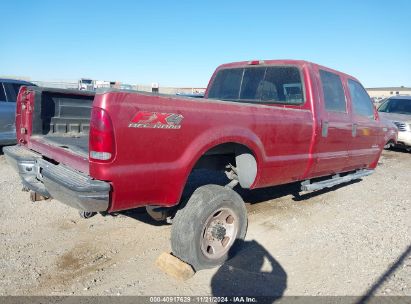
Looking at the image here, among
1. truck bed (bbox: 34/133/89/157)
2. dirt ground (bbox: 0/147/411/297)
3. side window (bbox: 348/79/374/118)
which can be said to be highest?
side window (bbox: 348/79/374/118)

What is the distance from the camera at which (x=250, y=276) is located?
309cm

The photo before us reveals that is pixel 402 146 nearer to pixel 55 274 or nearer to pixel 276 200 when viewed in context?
pixel 276 200

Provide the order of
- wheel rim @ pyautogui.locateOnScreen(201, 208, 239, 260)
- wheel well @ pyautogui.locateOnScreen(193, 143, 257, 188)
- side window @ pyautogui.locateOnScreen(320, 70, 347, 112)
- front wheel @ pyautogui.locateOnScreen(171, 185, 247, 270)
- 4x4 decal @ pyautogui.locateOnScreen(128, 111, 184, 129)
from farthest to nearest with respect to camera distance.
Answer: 1. side window @ pyautogui.locateOnScreen(320, 70, 347, 112)
2. wheel well @ pyautogui.locateOnScreen(193, 143, 257, 188)
3. wheel rim @ pyautogui.locateOnScreen(201, 208, 239, 260)
4. front wheel @ pyautogui.locateOnScreen(171, 185, 247, 270)
5. 4x4 decal @ pyautogui.locateOnScreen(128, 111, 184, 129)

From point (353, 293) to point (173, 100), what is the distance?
2.29 meters

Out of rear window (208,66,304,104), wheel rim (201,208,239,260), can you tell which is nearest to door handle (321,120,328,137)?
rear window (208,66,304,104)

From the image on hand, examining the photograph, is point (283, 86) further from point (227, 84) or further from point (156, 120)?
point (156, 120)

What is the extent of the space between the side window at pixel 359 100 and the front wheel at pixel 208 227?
306 centimetres

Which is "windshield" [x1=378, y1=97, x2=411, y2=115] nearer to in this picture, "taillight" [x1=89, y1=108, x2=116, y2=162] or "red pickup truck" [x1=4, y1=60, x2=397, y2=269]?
"red pickup truck" [x1=4, y1=60, x2=397, y2=269]

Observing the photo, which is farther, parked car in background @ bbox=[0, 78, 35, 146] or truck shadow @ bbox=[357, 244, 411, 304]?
parked car in background @ bbox=[0, 78, 35, 146]

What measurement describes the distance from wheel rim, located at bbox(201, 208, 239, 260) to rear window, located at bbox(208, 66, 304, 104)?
1832 mm

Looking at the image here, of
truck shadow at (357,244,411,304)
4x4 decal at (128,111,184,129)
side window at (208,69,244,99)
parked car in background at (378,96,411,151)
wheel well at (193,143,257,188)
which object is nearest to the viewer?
4x4 decal at (128,111,184,129)

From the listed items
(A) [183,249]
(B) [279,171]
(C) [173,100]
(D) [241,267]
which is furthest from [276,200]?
(C) [173,100]

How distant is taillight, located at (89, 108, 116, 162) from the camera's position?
91.2 inches

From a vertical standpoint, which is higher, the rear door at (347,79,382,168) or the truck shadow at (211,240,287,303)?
the rear door at (347,79,382,168)
